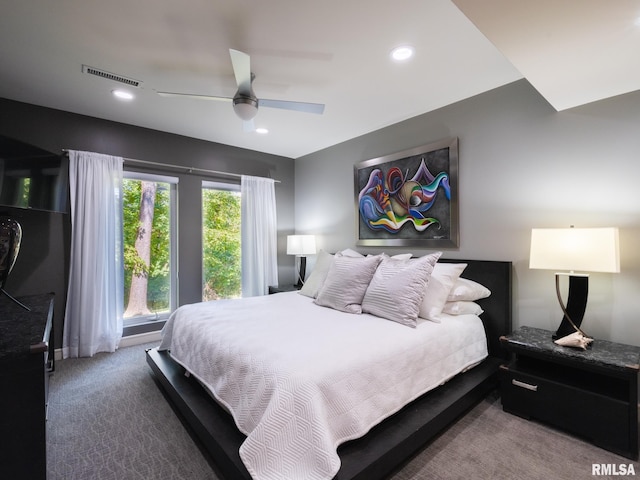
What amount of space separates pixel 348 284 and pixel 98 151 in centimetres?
307

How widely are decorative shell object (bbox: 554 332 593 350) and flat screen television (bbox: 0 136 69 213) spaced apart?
3.99 meters

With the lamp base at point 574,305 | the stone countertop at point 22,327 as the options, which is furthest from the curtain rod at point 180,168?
the lamp base at point 574,305

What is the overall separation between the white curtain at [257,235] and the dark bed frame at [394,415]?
5.69 ft

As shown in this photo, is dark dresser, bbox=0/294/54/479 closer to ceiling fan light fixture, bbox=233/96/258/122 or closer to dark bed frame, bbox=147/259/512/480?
dark bed frame, bbox=147/259/512/480

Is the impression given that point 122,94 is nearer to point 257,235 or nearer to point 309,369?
point 257,235

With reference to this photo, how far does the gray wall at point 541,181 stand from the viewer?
212cm

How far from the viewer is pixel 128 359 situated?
3178 millimetres

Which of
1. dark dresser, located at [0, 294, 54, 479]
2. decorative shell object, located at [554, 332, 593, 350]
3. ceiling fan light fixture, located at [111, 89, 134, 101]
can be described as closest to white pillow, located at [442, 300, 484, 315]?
decorative shell object, located at [554, 332, 593, 350]

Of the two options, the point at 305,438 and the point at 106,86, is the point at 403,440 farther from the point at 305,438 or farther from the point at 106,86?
the point at 106,86

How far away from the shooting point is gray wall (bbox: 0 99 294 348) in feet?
9.78

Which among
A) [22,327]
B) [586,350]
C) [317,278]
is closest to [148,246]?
[317,278]

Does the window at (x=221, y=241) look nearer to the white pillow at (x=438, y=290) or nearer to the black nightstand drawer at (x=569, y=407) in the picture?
the white pillow at (x=438, y=290)

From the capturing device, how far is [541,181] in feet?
8.16

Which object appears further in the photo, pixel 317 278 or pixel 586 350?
pixel 317 278
